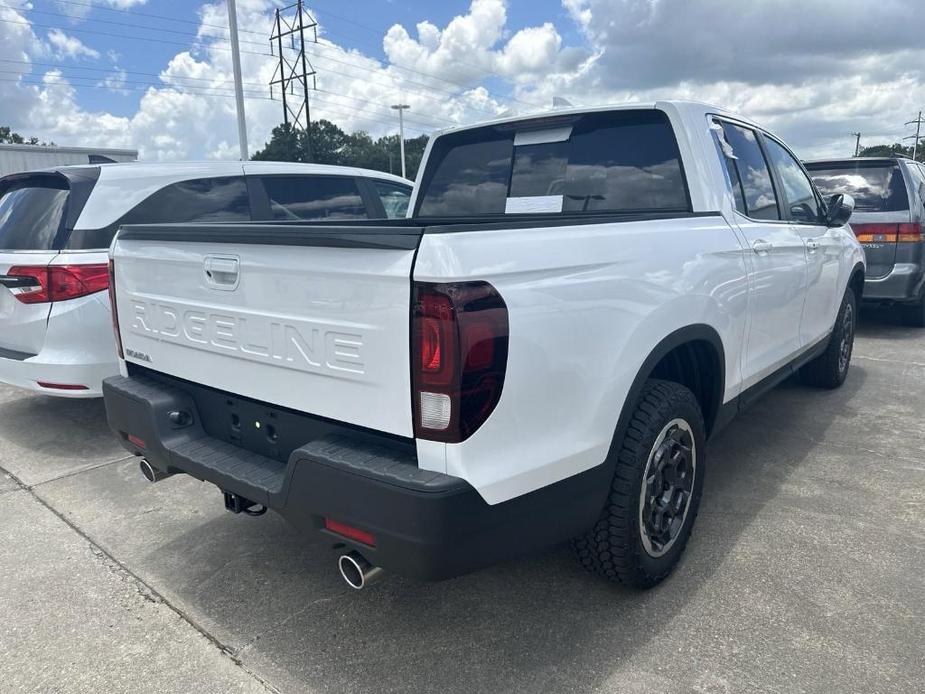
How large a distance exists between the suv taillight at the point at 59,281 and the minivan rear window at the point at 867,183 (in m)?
6.71

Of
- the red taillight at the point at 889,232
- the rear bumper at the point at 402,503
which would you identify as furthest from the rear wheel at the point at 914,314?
the rear bumper at the point at 402,503

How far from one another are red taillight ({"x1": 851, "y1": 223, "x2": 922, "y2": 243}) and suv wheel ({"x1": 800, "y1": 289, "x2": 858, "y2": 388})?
205 cm

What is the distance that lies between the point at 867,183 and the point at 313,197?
5716mm

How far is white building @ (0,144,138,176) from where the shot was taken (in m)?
16.7

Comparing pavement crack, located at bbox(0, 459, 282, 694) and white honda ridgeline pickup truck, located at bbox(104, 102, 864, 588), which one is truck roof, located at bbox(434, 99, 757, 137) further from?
pavement crack, located at bbox(0, 459, 282, 694)

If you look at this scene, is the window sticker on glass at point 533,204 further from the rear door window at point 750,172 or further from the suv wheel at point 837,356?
the suv wheel at point 837,356

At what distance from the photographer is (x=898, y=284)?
7.03 m

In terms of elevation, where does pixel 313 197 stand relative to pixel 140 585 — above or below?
above

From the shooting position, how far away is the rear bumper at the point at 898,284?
7.02 metres

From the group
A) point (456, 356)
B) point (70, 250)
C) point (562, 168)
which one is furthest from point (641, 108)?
point (70, 250)

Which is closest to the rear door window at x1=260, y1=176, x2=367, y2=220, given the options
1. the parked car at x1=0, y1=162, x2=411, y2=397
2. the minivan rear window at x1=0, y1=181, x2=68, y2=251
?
the parked car at x1=0, y1=162, x2=411, y2=397

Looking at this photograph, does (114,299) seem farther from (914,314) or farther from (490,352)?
(914,314)

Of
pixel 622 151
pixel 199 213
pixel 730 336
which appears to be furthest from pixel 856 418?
pixel 199 213

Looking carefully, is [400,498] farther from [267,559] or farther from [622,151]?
[622,151]
